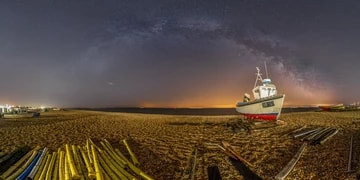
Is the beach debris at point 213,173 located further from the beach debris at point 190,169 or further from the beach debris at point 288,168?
the beach debris at point 288,168

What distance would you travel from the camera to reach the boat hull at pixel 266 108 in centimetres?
2642

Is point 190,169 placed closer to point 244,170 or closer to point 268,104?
point 244,170

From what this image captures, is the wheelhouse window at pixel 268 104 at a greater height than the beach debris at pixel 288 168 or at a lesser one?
greater

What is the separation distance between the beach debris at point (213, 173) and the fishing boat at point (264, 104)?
20039mm

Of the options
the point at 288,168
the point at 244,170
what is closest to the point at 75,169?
the point at 244,170

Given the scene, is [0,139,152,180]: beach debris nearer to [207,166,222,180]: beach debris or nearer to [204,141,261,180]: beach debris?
[207,166,222,180]: beach debris

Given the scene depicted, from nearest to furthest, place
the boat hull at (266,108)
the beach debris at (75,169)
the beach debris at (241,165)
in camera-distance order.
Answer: the beach debris at (75,169), the beach debris at (241,165), the boat hull at (266,108)

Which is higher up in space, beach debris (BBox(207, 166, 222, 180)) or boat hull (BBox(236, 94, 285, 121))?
boat hull (BBox(236, 94, 285, 121))

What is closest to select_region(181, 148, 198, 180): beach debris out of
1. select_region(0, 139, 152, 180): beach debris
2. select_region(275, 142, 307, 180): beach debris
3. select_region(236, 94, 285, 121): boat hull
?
select_region(0, 139, 152, 180): beach debris

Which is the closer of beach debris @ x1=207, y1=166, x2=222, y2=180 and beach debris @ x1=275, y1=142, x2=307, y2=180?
beach debris @ x1=275, y1=142, x2=307, y2=180

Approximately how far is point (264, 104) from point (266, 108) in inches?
20.4

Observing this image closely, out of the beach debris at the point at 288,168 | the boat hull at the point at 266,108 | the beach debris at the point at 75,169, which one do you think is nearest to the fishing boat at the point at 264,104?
the boat hull at the point at 266,108

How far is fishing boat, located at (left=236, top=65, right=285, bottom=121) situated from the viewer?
26.6m

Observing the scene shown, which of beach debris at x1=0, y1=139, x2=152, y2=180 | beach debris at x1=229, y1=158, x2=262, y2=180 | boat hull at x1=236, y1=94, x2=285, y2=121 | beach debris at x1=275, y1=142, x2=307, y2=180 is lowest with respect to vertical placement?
beach debris at x1=229, y1=158, x2=262, y2=180
